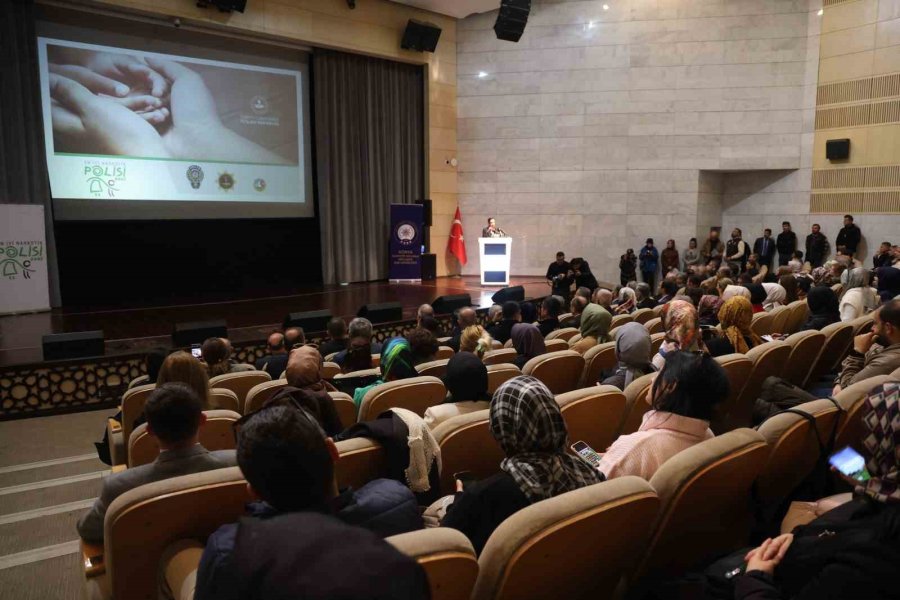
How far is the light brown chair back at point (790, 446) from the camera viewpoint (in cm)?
183

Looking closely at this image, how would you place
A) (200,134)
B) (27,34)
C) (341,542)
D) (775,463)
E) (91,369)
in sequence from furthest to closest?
(200,134) < (27,34) < (91,369) < (775,463) < (341,542)

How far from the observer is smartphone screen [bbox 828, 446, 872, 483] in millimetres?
1405

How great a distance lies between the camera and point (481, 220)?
1425 cm

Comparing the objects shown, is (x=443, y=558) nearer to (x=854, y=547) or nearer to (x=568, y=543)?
(x=568, y=543)

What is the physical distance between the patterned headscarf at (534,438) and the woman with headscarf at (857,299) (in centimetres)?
420

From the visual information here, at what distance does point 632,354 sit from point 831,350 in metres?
1.43

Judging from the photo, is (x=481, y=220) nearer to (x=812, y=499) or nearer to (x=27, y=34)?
(x=27, y=34)

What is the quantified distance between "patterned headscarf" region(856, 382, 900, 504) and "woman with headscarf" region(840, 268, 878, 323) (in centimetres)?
414

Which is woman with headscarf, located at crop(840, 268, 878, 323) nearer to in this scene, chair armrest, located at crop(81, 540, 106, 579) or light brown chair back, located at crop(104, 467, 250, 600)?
light brown chair back, located at crop(104, 467, 250, 600)

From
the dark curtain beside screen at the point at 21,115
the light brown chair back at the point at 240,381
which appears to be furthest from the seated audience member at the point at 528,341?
the dark curtain beside screen at the point at 21,115

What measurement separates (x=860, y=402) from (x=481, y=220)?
40.7 ft

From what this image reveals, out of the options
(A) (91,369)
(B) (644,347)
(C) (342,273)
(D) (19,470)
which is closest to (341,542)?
(B) (644,347)

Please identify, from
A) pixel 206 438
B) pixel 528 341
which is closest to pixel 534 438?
pixel 206 438

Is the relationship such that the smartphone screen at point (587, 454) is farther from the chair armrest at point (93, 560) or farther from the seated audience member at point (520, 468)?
the chair armrest at point (93, 560)
